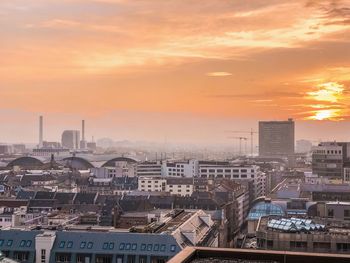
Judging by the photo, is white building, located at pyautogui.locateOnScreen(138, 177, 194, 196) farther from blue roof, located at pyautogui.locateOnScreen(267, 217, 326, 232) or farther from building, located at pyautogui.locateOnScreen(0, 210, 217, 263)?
building, located at pyautogui.locateOnScreen(0, 210, 217, 263)

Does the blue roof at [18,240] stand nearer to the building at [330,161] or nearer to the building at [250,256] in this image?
the building at [250,256]

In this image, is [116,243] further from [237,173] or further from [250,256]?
[237,173]

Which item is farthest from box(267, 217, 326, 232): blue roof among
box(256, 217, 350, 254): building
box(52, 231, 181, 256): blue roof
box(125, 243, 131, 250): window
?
box(125, 243, 131, 250): window

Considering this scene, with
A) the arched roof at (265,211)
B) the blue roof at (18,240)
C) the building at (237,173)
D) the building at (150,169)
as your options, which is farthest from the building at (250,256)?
the building at (150,169)

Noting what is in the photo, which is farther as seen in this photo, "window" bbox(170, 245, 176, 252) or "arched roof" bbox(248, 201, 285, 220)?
"arched roof" bbox(248, 201, 285, 220)

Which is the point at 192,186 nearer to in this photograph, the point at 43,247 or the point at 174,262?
the point at 43,247

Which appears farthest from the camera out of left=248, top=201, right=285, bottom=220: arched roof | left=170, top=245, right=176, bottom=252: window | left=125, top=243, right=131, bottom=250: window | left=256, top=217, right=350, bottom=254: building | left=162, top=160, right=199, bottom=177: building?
left=162, top=160, right=199, bottom=177: building

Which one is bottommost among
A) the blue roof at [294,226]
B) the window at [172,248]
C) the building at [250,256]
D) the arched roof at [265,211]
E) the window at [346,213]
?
the arched roof at [265,211]

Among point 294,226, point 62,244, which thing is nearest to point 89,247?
point 62,244

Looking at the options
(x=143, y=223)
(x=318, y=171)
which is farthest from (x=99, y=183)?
(x=143, y=223)
